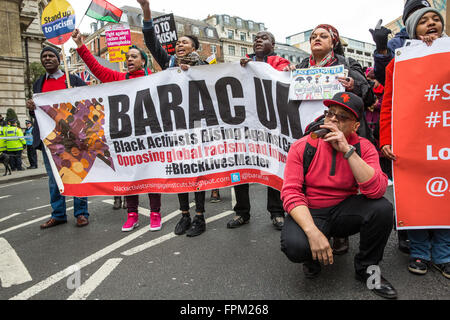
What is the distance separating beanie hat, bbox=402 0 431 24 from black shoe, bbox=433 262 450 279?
2169 mm

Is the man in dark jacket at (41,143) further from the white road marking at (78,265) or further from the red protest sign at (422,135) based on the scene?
the red protest sign at (422,135)

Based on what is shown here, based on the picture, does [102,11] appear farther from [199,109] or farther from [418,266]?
[418,266]

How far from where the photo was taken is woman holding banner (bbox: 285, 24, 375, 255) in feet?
9.89

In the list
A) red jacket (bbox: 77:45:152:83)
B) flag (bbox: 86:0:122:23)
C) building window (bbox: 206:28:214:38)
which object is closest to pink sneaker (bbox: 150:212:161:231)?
red jacket (bbox: 77:45:152:83)

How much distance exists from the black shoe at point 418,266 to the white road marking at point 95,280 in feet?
8.02

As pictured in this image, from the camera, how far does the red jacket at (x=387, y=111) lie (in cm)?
277

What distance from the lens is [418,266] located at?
8.34ft

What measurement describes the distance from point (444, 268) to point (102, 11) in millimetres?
6068

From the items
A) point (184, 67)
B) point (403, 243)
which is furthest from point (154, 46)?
point (403, 243)

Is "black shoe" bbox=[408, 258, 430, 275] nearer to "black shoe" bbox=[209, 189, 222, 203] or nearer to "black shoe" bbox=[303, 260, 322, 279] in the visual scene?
"black shoe" bbox=[303, 260, 322, 279]

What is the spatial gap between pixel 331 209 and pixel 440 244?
3.02 feet

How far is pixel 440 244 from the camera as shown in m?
2.58

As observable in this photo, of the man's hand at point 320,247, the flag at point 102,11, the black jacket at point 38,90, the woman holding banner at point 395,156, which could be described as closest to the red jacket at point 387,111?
the woman holding banner at point 395,156

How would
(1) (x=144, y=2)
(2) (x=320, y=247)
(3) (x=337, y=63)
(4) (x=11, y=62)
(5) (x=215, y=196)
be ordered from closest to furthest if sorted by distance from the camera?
(2) (x=320, y=247)
(3) (x=337, y=63)
(1) (x=144, y=2)
(5) (x=215, y=196)
(4) (x=11, y=62)
